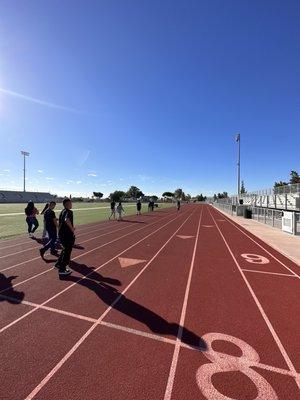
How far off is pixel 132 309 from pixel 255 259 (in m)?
5.99

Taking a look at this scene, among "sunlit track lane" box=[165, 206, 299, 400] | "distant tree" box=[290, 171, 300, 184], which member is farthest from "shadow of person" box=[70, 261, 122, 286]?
"distant tree" box=[290, 171, 300, 184]

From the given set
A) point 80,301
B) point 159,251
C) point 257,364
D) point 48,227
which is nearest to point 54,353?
point 80,301

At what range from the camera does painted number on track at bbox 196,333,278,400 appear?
3.11 meters

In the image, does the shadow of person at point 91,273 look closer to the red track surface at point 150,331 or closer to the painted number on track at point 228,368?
the red track surface at point 150,331

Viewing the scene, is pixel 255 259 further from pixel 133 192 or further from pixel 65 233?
pixel 133 192

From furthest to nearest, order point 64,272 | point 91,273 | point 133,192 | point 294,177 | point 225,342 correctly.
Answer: point 133,192
point 294,177
point 91,273
point 64,272
point 225,342

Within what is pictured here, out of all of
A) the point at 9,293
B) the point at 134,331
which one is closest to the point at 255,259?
the point at 134,331

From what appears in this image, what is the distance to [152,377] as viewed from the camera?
3.36 meters

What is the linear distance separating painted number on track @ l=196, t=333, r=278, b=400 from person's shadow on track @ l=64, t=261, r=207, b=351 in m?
0.25

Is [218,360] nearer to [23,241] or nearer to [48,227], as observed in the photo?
[48,227]

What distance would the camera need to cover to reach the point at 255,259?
9.89 metres

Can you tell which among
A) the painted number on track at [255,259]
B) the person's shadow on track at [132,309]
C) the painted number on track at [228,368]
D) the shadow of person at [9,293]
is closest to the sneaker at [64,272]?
the person's shadow on track at [132,309]

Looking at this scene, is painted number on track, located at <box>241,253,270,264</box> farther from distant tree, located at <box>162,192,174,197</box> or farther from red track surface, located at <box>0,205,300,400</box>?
distant tree, located at <box>162,192,174,197</box>

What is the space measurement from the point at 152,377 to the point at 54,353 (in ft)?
4.50
